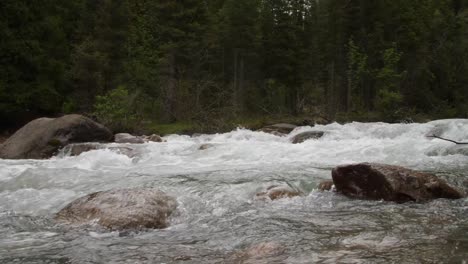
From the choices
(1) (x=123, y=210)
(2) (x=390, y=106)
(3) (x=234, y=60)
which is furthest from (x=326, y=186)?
(3) (x=234, y=60)

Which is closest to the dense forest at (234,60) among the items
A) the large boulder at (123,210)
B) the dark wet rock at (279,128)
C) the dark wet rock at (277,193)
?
the dark wet rock at (279,128)

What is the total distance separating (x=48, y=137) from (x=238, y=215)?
1074cm

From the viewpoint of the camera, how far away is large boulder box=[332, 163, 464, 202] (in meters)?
8.07

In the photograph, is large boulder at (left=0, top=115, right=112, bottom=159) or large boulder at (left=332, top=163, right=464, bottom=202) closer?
large boulder at (left=332, top=163, right=464, bottom=202)

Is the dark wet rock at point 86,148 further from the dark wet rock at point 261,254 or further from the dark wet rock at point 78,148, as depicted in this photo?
the dark wet rock at point 261,254

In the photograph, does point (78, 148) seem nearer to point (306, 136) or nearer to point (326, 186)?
point (306, 136)

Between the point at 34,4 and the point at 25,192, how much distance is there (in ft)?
61.9

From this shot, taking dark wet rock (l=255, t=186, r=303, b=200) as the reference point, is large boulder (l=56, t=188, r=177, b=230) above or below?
above

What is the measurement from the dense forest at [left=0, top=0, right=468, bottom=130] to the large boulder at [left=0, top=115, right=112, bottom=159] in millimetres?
4259

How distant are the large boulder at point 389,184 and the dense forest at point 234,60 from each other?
14918 mm

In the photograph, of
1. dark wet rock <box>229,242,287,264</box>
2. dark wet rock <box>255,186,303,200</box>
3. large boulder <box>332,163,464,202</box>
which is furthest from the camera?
dark wet rock <box>255,186,303,200</box>

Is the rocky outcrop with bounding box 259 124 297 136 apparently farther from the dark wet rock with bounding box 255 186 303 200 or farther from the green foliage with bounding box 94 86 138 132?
the dark wet rock with bounding box 255 186 303 200

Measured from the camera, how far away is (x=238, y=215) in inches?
289

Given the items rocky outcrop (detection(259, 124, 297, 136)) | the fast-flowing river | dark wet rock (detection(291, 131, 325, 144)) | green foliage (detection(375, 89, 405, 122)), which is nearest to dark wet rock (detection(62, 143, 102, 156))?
the fast-flowing river
